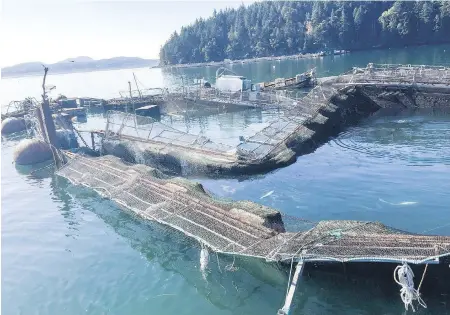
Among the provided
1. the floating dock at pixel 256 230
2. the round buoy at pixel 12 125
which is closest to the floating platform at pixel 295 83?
the round buoy at pixel 12 125

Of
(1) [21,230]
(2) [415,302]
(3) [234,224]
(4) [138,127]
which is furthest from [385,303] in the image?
(4) [138,127]

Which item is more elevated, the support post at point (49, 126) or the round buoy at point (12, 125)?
the support post at point (49, 126)

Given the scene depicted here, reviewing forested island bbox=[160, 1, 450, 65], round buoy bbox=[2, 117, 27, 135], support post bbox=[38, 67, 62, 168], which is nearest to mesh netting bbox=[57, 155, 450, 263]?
support post bbox=[38, 67, 62, 168]

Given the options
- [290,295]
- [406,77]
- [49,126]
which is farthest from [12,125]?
[290,295]

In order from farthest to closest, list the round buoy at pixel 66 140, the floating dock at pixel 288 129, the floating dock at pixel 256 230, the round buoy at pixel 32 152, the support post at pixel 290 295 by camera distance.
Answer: the round buoy at pixel 66 140, the round buoy at pixel 32 152, the floating dock at pixel 288 129, the floating dock at pixel 256 230, the support post at pixel 290 295

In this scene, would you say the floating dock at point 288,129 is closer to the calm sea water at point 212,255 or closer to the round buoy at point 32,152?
the calm sea water at point 212,255

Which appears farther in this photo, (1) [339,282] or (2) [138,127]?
(2) [138,127]

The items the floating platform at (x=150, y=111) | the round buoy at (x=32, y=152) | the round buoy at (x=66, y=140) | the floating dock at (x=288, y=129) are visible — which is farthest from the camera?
the floating platform at (x=150, y=111)

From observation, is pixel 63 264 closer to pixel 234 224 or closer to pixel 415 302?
pixel 234 224
